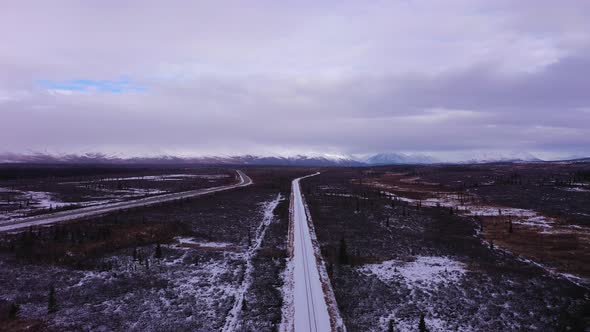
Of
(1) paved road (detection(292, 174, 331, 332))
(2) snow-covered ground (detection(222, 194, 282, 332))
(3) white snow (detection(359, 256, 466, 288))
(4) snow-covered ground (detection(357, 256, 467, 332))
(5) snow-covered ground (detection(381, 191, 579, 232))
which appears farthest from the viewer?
(5) snow-covered ground (detection(381, 191, 579, 232))

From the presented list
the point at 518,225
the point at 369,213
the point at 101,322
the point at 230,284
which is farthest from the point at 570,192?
the point at 101,322

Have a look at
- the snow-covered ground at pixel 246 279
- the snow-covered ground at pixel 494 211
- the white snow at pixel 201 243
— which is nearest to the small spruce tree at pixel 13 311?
the snow-covered ground at pixel 246 279

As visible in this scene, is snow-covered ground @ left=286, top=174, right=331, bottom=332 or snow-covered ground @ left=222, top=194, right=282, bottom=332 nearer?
snow-covered ground @ left=286, top=174, right=331, bottom=332

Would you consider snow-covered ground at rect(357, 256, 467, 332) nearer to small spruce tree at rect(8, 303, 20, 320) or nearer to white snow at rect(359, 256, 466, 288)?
white snow at rect(359, 256, 466, 288)

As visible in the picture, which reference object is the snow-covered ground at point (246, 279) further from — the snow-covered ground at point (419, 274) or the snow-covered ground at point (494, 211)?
the snow-covered ground at point (494, 211)

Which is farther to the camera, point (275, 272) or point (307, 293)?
point (275, 272)

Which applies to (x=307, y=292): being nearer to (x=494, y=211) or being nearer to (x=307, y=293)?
(x=307, y=293)

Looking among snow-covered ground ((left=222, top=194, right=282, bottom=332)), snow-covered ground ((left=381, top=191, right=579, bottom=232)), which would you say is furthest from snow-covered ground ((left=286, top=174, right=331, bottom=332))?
snow-covered ground ((left=381, top=191, right=579, bottom=232))

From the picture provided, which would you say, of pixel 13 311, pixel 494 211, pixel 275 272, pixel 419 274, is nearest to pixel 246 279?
pixel 275 272
